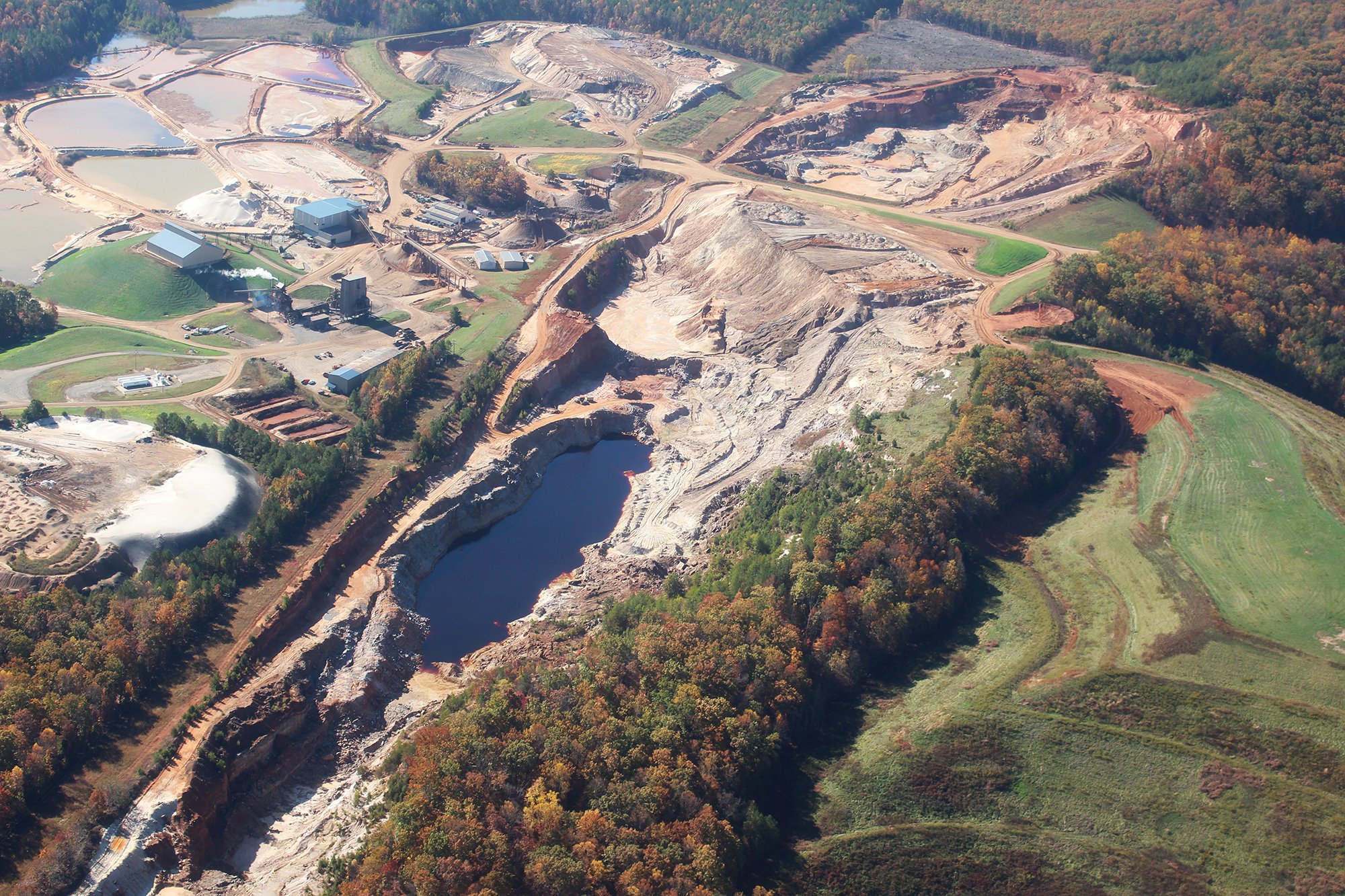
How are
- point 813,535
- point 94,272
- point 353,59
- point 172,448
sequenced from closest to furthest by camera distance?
point 813,535, point 172,448, point 94,272, point 353,59

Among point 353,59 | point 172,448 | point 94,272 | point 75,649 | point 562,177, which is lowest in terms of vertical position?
point 75,649

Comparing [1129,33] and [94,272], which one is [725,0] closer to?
[1129,33]

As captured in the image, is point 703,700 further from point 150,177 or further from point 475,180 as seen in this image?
point 150,177

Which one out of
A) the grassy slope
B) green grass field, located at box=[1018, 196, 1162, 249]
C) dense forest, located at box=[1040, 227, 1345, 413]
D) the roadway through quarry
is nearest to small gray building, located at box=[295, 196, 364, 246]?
the roadway through quarry

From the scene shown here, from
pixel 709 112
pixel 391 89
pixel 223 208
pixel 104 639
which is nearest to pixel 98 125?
pixel 223 208

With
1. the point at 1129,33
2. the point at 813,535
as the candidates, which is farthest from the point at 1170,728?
the point at 1129,33

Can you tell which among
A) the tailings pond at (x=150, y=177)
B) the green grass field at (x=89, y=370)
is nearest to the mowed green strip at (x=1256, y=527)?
the green grass field at (x=89, y=370)

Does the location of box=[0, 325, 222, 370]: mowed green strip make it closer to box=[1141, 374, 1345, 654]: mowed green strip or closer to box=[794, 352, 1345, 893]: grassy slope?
box=[794, 352, 1345, 893]: grassy slope
